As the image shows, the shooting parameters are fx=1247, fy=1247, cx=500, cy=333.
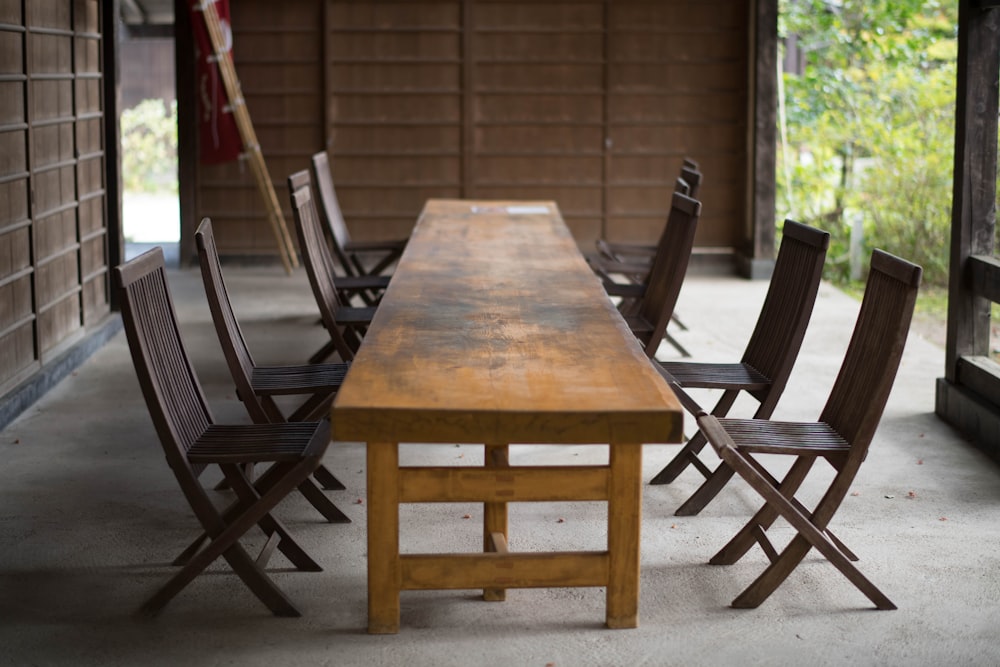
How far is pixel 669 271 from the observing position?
4.61 m

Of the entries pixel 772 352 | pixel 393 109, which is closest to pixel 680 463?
pixel 772 352

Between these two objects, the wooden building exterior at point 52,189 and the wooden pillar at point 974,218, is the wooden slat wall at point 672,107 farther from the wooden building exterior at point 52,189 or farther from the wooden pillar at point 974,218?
the wooden pillar at point 974,218

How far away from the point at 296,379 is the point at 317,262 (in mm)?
1171

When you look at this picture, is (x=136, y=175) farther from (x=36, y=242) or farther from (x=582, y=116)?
(x=36, y=242)

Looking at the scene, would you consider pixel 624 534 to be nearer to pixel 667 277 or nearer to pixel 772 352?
pixel 772 352

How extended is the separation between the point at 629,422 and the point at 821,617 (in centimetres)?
86

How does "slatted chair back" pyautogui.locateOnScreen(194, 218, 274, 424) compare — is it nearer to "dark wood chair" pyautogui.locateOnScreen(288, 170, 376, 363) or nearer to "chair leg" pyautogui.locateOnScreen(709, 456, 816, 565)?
"dark wood chair" pyautogui.locateOnScreen(288, 170, 376, 363)

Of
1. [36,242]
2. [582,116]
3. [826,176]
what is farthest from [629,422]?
[826,176]

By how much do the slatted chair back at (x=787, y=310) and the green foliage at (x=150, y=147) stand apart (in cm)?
1021

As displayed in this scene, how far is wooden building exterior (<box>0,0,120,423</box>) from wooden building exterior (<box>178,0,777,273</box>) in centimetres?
235

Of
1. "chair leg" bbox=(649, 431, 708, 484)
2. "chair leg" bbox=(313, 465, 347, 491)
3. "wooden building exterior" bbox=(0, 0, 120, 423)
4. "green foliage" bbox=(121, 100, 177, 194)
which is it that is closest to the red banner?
"wooden building exterior" bbox=(0, 0, 120, 423)

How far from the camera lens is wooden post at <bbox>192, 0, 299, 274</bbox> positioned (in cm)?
846

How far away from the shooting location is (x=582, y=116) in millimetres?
9195

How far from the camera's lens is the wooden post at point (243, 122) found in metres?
8.46
